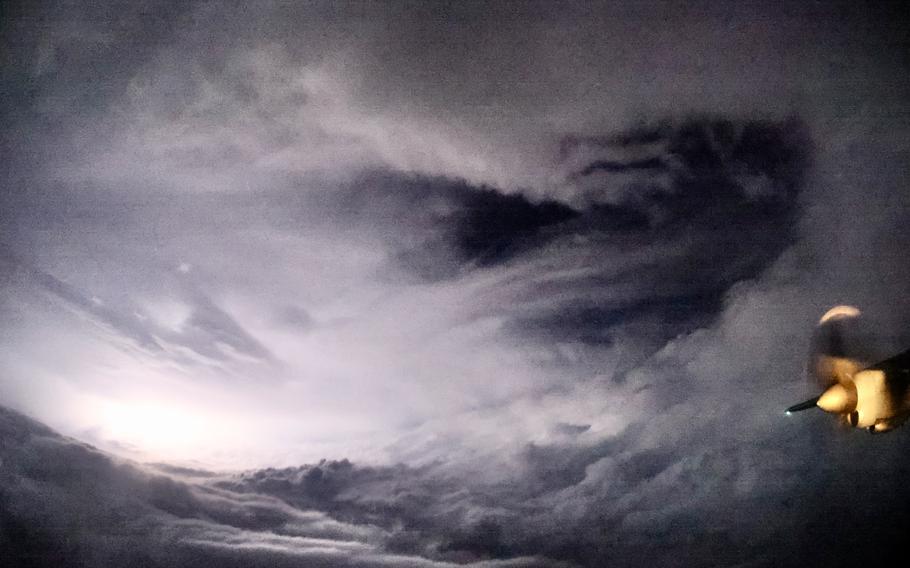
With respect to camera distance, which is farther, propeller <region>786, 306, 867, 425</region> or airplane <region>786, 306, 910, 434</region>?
propeller <region>786, 306, 867, 425</region>

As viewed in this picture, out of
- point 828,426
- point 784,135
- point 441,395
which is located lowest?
point 441,395

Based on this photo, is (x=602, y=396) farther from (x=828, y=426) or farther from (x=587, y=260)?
(x=828, y=426)

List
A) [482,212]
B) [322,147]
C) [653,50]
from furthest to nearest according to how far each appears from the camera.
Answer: [482,212]
[322,147]
[653,50]

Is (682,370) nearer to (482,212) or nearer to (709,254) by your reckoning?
(709,254)

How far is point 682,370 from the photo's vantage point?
6652 millimetres

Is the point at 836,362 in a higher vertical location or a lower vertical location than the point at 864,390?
higher

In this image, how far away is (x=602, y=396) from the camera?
6.73m

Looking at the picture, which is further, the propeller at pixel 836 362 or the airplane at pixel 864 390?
the propeller at pixel 836 362

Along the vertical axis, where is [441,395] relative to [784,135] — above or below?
below

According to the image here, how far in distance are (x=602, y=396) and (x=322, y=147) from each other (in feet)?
14.4

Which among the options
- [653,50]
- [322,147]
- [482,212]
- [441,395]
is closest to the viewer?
[653,50]

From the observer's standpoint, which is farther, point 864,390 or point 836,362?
point 836,362

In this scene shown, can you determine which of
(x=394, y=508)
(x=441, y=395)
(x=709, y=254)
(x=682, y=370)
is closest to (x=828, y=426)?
(x=682, y=370)

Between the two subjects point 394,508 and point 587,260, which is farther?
point 394,508
